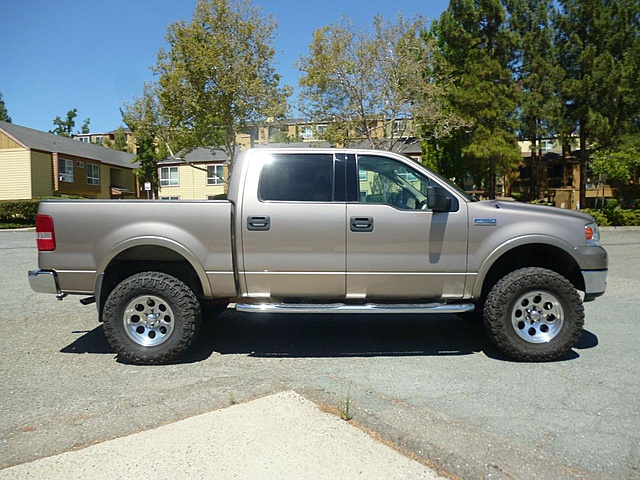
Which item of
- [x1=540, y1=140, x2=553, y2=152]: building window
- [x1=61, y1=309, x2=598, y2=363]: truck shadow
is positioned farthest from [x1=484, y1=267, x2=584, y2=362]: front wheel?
[x1=540, y1=140, x2=553, y2=152]: building window

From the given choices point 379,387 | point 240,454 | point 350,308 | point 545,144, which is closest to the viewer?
point 240,454

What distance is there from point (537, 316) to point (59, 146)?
4339cm

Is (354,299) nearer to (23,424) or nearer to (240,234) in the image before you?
(240,234)

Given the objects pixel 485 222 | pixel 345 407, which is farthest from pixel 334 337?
pixel 485 222

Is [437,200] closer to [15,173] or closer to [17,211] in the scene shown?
[17,211]

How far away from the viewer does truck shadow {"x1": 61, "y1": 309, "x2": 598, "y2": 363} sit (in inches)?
207

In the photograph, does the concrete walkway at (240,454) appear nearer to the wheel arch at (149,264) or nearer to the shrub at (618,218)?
the wheel arch at (149,264)

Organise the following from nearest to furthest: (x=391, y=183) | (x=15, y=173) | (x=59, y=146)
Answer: (x=391, y=183) < (x=15, y=173) < (x=59, y=146)

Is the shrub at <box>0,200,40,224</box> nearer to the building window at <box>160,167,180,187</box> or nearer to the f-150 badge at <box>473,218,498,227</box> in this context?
the building window at <box>160,167,180,187</box>

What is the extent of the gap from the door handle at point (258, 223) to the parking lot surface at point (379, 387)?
1.34 meters

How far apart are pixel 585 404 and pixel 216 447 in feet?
9.26

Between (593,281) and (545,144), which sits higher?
(545,144)

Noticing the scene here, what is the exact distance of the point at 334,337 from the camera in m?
5.80

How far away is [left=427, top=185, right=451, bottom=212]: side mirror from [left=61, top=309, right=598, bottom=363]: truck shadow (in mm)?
1543
